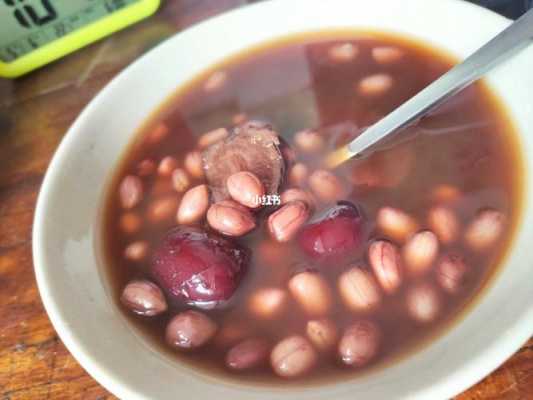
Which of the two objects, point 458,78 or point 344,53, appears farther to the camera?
point 344,53

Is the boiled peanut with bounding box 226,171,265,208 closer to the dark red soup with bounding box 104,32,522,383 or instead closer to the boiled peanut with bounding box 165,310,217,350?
the dark red soup with bounding box 104,32,522,383

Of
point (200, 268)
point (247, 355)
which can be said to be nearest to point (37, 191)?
point (200, 268)

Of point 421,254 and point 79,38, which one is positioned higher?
point 79,38

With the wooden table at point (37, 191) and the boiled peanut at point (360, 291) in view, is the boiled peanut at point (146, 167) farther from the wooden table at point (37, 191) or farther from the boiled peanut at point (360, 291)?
the boiled peanut at point (360, 291)

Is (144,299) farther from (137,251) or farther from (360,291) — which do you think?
(360,291)

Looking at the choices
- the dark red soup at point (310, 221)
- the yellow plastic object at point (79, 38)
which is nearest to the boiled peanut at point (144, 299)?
the dark red soup at point (310, 221)

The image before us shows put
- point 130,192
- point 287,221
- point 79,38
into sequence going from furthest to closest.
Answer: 1. point 79,38
2. point 130,192
3. point 287,221
